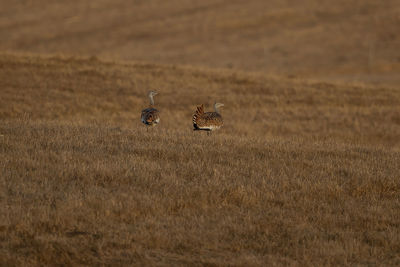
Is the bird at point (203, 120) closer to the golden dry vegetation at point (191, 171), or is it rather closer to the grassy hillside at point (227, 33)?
the golden dry vegetation at point (191, 171)

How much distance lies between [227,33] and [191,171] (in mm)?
52066

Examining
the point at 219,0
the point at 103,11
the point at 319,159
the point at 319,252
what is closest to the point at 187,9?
the point at 219,0

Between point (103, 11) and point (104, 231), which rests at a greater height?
point (103, 11)

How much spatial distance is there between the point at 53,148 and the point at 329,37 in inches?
1906

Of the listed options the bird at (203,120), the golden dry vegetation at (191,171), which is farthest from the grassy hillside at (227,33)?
the bird at (203,120)

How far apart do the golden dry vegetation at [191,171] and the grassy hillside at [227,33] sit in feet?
56.9

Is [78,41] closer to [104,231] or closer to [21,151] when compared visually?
[21,151]

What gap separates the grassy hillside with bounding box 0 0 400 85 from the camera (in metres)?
49.6

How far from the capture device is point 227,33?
61062 mm

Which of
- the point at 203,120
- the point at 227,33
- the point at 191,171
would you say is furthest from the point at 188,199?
the point at 227,33

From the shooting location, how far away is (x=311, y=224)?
27.1 feet

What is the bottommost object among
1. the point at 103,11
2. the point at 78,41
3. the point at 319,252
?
the point at 319,252

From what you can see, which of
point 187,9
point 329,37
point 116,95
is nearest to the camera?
point 116,95

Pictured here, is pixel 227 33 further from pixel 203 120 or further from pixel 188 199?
pixel 188 199
